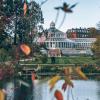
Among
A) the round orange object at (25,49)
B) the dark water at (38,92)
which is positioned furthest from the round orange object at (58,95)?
the round orange object at (25,49)

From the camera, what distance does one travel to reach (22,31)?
149 inches

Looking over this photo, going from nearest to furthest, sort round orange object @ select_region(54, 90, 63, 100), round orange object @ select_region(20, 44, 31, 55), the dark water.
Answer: round orange object @ select_region(54, 90, 63, 100), round orange object @ select_region(20, 44, 31, 55), the dark water

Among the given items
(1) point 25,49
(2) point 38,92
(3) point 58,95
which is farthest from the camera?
(2) point 38,92

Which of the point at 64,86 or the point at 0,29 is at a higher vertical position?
the point at 0,29

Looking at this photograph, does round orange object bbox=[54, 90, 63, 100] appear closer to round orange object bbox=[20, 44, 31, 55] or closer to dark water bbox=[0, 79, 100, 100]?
dark water bbox=[0, 79, 100, 100]

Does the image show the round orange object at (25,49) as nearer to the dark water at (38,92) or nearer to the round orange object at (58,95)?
the dark water at (38,92)

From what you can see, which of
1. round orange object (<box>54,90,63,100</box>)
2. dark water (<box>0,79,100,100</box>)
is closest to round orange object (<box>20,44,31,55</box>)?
dark water (<box>0,79,100,100</box>)

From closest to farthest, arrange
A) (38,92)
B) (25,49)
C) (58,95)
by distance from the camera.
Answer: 1. (58,95)
2. (25,49)
3. (38,92)

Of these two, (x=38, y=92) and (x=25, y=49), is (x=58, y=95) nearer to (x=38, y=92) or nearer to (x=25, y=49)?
(x=25, y=49)

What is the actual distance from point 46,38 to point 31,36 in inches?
4.2

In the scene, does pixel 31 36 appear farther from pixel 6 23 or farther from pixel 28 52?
pixel 28 52

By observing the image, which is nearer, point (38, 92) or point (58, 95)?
point (58, 95)

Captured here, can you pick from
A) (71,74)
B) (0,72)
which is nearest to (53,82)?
(71,74)

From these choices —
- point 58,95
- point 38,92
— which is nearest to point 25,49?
point 58,95
